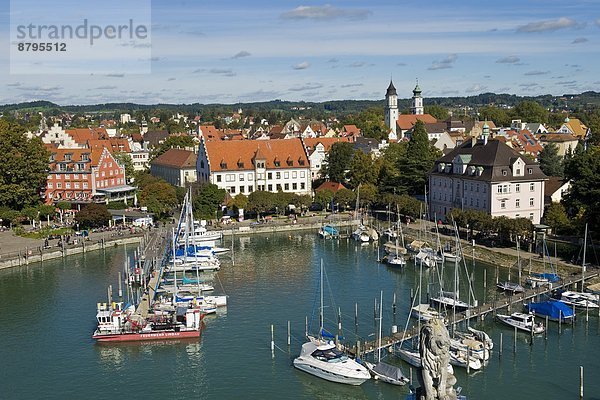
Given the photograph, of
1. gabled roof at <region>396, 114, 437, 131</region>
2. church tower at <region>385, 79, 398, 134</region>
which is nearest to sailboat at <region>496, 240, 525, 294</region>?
gabled roof at <region>396, 114, 437, 131</region>

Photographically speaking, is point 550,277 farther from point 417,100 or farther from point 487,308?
point 417,100

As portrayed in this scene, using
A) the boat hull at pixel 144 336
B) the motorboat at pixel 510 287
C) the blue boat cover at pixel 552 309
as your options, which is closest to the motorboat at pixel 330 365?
the boat hull at pixel 144 336

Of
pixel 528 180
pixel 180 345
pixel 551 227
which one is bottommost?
pixel 180 345

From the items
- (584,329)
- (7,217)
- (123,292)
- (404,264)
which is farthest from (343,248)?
(7,217)

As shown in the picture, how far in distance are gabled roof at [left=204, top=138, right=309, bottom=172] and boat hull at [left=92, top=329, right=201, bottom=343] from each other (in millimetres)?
30053

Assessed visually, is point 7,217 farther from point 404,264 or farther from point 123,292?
point 404,264

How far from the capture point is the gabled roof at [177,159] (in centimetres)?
6206

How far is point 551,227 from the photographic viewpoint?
4059cm

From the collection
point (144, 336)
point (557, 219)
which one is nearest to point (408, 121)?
point (557, 219)

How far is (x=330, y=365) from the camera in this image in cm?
2211

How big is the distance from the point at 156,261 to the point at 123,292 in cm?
428

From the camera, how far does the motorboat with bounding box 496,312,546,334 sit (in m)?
25.9

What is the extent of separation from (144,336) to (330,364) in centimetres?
799

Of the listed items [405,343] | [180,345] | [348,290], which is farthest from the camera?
[348,290]
